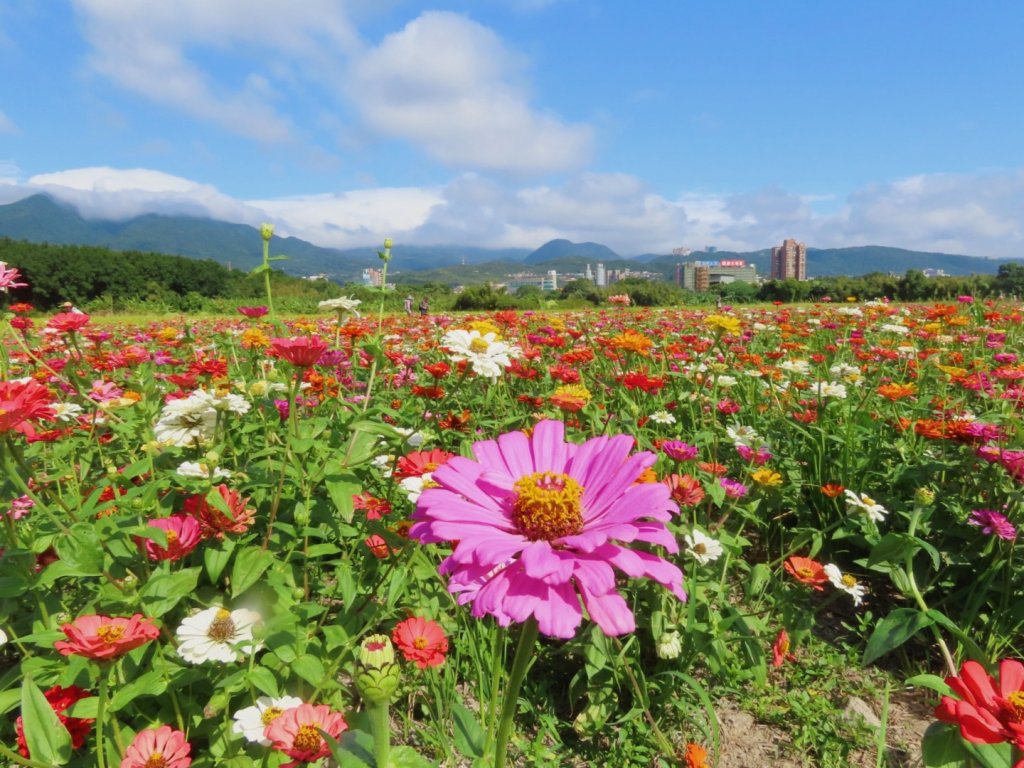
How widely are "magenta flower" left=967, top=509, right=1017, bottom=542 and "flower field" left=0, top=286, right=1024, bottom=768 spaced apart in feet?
0.04

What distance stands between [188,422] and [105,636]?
67 cm

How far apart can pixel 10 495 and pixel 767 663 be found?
6.28 feet

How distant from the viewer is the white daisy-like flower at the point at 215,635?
3.28ft

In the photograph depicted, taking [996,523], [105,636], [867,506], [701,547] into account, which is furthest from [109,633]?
[996,523]

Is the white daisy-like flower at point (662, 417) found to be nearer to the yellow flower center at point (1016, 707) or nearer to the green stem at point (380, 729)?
the yellow flower center at point (1016, 707)

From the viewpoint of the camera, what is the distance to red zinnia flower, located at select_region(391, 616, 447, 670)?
112 cm

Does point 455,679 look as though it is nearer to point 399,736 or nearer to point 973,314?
point 399,736

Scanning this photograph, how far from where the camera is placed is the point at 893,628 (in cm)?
109

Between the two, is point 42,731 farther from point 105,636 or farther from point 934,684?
point 934,684

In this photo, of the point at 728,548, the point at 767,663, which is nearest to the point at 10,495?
the point at 728,548

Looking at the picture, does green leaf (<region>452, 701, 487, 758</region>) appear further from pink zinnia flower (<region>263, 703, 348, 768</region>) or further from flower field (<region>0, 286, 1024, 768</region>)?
pink zinnia flower (<region>263, 703, 348, 768</region>)

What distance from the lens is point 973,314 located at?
13.6ft

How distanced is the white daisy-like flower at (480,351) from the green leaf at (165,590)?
780 mm

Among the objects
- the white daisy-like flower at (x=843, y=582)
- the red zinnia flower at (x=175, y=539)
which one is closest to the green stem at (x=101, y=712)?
the red zinnia flower at (x=175, y=539)
